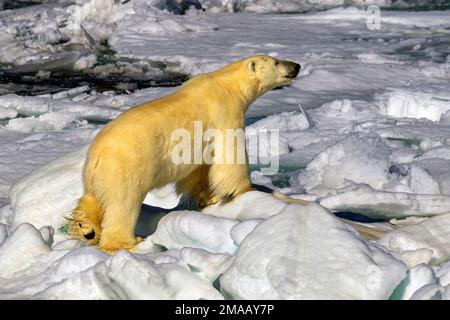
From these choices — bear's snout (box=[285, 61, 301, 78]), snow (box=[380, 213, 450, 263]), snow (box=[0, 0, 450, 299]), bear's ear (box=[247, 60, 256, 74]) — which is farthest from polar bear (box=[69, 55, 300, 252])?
snow (box=[380, 213, 450, 263])

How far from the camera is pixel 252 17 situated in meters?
13.0

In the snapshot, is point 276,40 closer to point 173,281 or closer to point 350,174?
point 350,174

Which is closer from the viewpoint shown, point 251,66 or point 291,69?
point 251,66

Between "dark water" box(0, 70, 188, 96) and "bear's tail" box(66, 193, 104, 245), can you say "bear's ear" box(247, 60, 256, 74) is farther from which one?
"dark water" box(0, 70, 188, 96)

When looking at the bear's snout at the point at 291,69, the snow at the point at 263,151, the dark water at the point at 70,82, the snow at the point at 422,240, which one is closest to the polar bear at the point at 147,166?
the snow at the point at 263,151

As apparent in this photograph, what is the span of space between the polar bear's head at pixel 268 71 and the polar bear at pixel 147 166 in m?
0.30

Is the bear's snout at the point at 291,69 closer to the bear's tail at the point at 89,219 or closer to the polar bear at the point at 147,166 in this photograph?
the polar bear at the point at 147,166

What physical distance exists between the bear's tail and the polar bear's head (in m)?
1.45

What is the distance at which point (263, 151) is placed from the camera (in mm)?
5918

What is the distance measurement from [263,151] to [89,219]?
96.8 inches

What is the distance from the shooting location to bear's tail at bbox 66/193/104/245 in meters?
3.65

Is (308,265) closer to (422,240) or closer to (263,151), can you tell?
(422,240)

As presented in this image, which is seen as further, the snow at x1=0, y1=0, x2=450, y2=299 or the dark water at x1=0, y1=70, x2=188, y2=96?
the dark water at x1=0, y1=70, x2=188, y2=96

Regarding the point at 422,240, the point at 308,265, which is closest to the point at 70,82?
the point at 422,240
